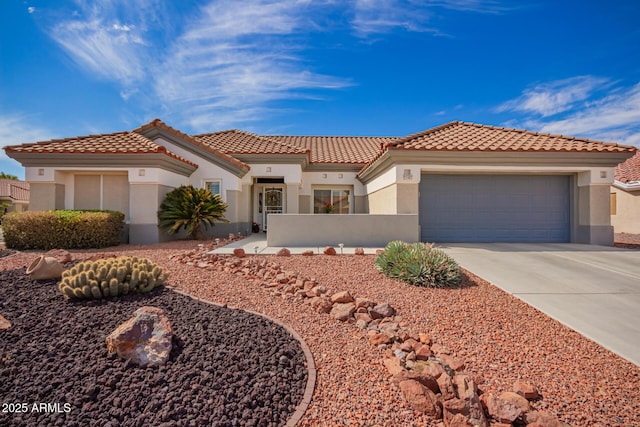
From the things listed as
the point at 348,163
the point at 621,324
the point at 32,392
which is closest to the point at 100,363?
the point at 32,392

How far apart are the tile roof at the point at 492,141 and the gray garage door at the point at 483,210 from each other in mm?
1226

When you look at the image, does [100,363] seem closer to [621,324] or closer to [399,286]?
[399,286]

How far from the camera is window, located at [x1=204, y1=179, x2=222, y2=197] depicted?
44.0 ft

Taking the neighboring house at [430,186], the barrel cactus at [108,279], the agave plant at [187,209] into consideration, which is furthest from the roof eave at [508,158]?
the barrel cactus at [108,279]

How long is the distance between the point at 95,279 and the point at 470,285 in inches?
262

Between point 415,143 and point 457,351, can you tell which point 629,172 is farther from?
point 457,351

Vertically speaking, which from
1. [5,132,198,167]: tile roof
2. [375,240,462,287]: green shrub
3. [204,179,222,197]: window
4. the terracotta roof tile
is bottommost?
[375,240,462,287]: green shrub

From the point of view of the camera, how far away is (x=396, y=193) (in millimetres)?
10672

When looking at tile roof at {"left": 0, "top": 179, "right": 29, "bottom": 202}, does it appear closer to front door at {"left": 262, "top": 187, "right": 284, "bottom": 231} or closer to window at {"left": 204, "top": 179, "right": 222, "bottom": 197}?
window at {"left": 204, "top": 179, "right": 222, "bottom": 197}

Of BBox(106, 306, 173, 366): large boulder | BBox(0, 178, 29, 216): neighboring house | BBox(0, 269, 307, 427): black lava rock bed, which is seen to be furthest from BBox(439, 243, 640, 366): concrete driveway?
BBox(0, 178, 29, 216): neighboring house

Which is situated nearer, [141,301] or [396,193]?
[141,301]

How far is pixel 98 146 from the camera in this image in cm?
1125

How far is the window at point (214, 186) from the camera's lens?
13.4 metres

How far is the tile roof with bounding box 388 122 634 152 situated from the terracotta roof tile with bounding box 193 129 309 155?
588 cm
